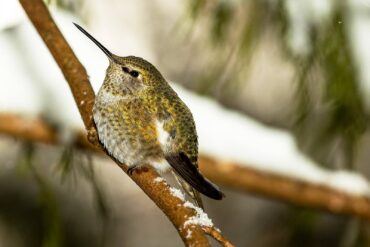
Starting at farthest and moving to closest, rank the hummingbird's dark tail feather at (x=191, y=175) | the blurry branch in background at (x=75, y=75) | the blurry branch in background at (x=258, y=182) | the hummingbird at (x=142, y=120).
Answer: the blurry branch in background at (x=258, y=182) < the hummingbird at (x=142, y=120) < the blurry branch in background at (x=75, y=75) < the hummingbird's dark tail feather at (x=191, y=175)

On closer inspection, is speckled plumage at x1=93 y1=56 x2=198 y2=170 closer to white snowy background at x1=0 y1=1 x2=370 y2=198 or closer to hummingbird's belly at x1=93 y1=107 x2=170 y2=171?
hummingbird's belly at x1=93 y1=107 x2=170 y2=171

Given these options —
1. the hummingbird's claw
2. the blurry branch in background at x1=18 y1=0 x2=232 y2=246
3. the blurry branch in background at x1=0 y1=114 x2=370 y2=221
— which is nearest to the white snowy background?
the blurry branch in background at x1=0 y1=114 x2=370 y2=221

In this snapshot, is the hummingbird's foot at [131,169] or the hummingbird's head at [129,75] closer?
the hummingbird's foot at [131,169]

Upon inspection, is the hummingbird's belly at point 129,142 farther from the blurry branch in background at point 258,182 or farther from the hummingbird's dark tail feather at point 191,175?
the blurry branch in background at point 258,182

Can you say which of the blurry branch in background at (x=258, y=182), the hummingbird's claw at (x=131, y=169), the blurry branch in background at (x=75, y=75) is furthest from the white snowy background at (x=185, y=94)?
the hummingbird's claw at (x=131, y=169)

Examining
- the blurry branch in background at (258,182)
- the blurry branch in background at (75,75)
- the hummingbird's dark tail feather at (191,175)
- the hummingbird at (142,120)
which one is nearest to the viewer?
the hummingbird's dark tail feather at (191,175)

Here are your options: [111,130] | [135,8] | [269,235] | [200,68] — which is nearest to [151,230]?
[269,235]

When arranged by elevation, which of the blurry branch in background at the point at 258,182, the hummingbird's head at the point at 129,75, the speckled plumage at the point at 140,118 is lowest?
the blurry branch in background at the point at 258,182
